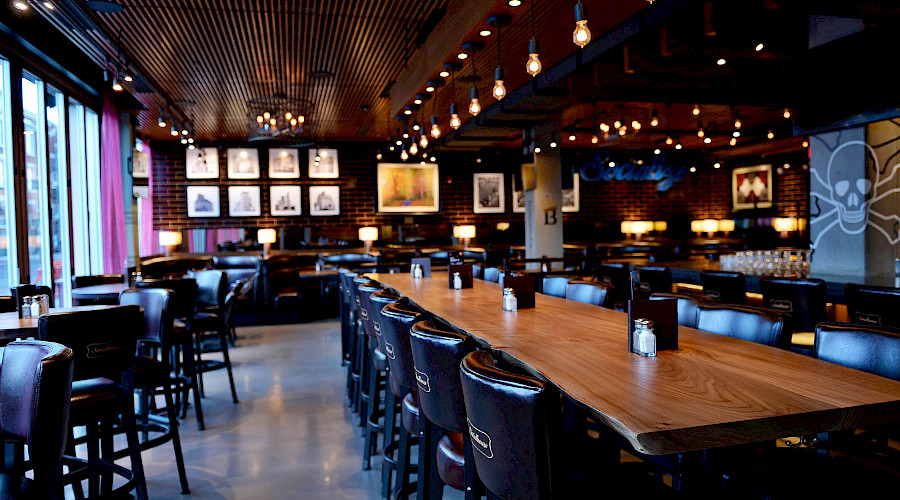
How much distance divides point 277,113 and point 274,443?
6423 millimetres

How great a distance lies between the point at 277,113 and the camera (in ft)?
29.7

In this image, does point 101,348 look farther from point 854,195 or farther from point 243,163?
point 243,163

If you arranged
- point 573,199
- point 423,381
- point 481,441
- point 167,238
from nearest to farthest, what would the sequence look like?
point 481,441
point 423,381
point 167,238
point 573,199

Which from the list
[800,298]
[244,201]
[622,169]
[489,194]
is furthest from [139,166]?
[622,169]

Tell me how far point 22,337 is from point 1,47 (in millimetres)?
3528

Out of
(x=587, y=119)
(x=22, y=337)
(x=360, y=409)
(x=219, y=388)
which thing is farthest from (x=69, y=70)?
(x=587, y=119)

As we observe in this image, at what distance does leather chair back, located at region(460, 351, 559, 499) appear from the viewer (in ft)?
4.24

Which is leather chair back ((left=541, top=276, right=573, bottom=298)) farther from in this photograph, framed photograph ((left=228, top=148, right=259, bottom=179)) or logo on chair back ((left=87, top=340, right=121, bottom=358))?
framed photograph ((left=228, top=148, right=259, bottom=179))

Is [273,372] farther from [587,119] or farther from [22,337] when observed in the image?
[587,119]

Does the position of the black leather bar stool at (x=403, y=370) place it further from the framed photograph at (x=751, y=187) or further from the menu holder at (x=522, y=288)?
the framed photograph at (x=751, y=187)

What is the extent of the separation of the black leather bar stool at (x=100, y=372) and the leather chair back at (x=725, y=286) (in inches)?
147

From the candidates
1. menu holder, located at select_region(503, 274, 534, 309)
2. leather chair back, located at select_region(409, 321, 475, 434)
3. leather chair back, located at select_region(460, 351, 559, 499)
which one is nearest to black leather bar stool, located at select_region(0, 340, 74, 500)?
leather chair back, located at select_region(409, 321, 475, 434)

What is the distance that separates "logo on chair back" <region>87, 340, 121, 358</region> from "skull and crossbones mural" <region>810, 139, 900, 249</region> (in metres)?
5.85

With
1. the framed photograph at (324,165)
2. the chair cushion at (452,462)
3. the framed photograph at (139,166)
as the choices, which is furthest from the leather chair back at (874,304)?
the framed photograph at (324,165)
